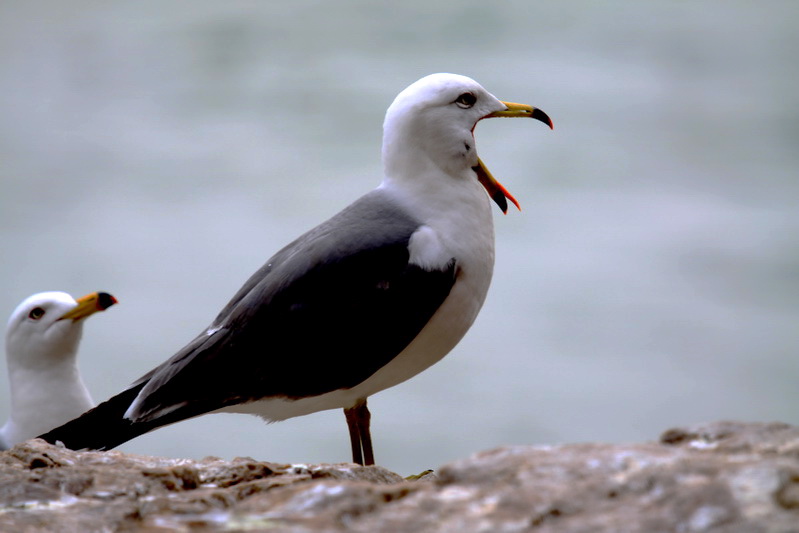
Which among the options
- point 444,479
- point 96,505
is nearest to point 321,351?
point 96,505

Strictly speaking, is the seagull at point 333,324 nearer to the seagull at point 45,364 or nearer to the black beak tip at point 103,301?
the seagull at point 45,364

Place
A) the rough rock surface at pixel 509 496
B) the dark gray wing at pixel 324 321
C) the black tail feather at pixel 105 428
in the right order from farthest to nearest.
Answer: the dark gray wing at pixel 324 321, the black tail feather at pixel 105 428, the rough rock surface at pixel 509 496

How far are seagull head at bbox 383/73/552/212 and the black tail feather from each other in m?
1.21

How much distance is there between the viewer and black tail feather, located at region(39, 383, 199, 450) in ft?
12.2

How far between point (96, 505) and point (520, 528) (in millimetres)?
1064

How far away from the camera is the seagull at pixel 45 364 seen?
237 inches

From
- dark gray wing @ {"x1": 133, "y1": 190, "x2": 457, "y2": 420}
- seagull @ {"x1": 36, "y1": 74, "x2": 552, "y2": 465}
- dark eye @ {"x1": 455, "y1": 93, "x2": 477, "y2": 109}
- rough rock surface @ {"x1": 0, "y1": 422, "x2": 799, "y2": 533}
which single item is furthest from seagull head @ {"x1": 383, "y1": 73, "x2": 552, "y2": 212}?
rough rock surface @ {"x1": 0, "y1": 422, "x2": 799, "y2": 533}


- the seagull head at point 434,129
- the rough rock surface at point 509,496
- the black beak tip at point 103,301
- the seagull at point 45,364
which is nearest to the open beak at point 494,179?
the seagull head at point 434,129

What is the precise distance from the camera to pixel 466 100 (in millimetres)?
4258

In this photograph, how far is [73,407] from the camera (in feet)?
20.0

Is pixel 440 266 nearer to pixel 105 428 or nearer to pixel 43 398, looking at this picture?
pixel 105 428

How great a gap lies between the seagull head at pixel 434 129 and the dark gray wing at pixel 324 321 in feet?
1.18

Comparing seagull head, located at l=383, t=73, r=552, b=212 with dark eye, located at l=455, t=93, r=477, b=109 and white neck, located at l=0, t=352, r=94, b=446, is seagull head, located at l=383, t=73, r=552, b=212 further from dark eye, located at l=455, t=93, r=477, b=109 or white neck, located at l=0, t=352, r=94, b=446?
white neck, located at l=0, t=352, r=94, b=446

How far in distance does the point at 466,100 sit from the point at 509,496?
238cm
